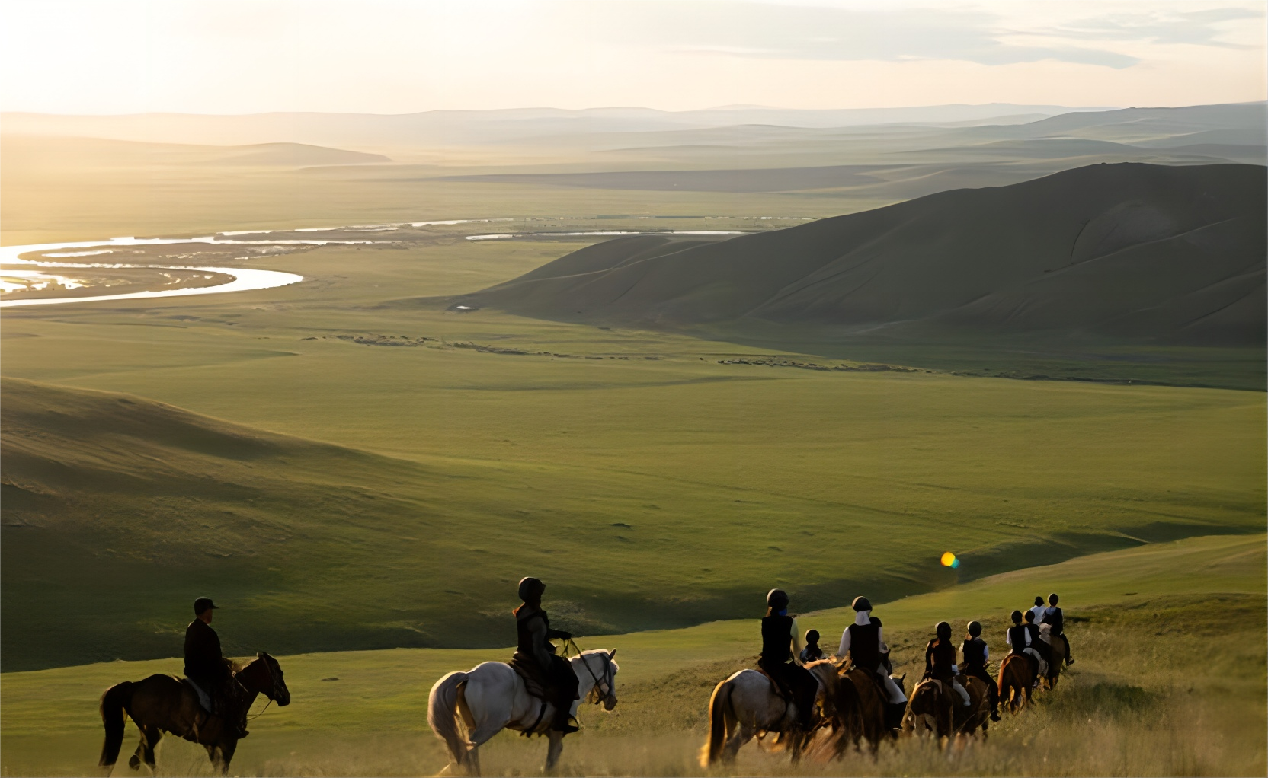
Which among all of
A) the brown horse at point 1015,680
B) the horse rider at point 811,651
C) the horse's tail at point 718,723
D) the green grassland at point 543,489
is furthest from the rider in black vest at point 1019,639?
the green grassland at point 543,489

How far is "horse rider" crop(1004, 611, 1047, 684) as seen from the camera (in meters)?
24.2

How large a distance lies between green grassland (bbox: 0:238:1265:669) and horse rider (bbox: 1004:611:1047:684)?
63.2 feet

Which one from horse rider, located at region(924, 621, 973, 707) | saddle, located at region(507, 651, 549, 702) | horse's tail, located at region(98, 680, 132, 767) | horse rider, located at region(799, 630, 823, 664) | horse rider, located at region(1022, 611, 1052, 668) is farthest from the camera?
horse rider, located at region(1022, 611, 1052, 668)

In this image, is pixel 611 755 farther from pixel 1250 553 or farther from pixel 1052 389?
pixel 1052 389

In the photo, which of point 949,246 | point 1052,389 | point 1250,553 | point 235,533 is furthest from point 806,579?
point 949,246

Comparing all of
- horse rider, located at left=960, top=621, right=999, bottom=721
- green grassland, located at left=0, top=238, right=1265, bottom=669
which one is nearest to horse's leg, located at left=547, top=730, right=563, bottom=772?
horse rider, located at left=960, top=621, right=999, bottom=721

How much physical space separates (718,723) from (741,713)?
0.99ft

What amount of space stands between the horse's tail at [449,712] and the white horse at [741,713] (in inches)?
114

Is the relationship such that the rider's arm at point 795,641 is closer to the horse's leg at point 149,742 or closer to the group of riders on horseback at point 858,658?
the group of riders on horseback at point 858,658

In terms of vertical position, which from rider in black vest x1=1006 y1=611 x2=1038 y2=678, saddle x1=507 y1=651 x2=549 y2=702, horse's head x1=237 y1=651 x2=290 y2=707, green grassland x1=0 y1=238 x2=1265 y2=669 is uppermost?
saddle x1=507 y1=651 x2=549 y2=702

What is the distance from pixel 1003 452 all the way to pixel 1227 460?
10.5 meters

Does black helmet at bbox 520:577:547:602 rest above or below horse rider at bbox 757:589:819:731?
above

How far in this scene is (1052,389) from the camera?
100500 millimetres

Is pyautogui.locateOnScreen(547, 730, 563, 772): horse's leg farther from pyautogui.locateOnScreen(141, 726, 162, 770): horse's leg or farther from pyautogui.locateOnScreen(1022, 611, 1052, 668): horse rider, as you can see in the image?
pyautogui.locateOnScreen(1022, 611, 1052, 668): horse rider
